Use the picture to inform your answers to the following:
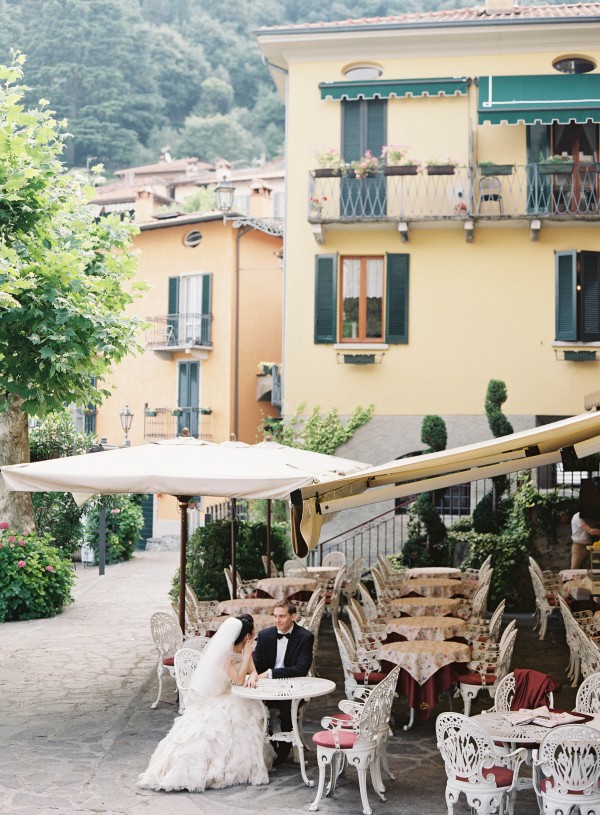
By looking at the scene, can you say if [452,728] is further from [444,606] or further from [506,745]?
[444,606]

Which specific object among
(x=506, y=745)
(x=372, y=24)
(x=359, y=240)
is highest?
(x=372, y=24)

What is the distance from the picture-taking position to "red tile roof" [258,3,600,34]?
20.4 m

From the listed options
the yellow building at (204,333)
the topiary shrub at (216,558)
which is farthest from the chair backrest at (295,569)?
the yellow building at (204,333)

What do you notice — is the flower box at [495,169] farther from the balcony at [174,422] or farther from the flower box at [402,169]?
the balcony at [174,422]

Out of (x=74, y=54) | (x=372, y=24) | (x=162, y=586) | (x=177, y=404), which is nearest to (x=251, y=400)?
(x=177, y=404)

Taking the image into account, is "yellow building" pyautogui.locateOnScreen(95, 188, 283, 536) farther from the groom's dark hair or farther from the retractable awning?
the groom's dark hair

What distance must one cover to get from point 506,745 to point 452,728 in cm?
49

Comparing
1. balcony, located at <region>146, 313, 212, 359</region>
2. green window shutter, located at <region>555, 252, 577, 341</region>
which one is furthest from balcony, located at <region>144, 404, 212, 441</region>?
green window shutter, located at <region>555, 252, 577, 341</region>

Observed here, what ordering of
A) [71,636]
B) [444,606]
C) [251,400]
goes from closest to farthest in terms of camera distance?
[444,606]
[71,636]
[251,400]

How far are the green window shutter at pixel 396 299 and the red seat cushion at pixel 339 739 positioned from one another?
1350cm

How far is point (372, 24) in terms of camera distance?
20516mm

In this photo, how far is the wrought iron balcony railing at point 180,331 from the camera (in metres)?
30.8

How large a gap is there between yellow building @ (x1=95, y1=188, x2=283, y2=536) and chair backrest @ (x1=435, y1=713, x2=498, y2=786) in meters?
23.7

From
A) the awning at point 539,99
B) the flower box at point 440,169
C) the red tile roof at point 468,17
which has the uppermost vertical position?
the red tile roof at point 468,17
